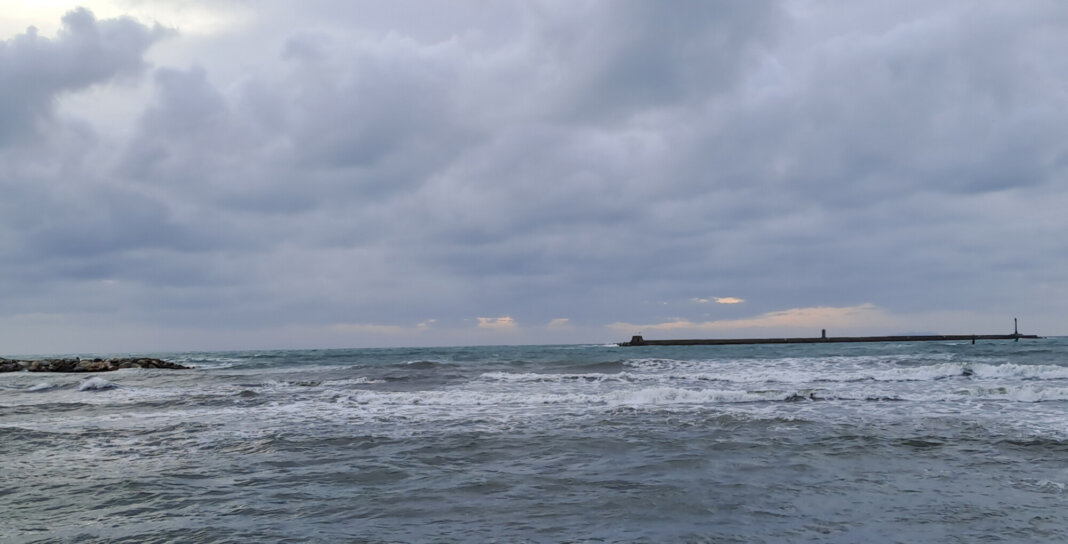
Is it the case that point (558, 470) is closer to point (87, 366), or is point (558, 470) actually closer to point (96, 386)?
point (96, 386)

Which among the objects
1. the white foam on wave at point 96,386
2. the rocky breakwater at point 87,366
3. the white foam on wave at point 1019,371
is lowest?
the rocky breakwater at point 87,366

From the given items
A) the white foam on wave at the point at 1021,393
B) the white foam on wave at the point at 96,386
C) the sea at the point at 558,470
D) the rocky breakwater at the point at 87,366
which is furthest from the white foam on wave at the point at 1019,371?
the rocky breakwater at the point at 87,366

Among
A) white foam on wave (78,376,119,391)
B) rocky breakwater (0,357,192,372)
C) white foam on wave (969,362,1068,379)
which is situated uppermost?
white foam on wave (969,362,1068,379)

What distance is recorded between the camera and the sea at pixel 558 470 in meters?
6.39

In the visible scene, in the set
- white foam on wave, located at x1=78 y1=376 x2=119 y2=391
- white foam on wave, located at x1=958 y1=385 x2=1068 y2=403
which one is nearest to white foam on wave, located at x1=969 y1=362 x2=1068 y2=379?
white foam on wave, located at x1=958 y1=385 x2=1068 y2=403

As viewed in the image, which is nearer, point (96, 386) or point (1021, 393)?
point (1021, 393)

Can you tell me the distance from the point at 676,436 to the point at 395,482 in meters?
5.31

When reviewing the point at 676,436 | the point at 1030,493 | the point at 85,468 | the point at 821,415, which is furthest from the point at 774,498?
the point at 85,468

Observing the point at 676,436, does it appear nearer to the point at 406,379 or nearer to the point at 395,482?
the point at 395,482

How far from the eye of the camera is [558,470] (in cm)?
890

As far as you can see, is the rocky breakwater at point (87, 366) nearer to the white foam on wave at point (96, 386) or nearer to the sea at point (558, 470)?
the white foam on wave at point (96, 386)

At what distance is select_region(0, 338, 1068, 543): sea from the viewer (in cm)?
639

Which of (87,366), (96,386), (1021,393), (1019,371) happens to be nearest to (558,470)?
(1021,393)

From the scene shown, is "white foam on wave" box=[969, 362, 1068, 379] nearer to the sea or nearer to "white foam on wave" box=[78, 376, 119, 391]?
the sea
